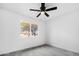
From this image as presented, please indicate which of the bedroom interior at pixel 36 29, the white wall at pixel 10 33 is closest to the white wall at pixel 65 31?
the bedroom interior at pixel 36 29

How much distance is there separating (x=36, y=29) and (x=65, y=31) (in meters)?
2.10

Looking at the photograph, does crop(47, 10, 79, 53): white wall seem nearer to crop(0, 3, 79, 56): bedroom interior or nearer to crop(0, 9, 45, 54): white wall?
crop(0, 3, 79, 56): bedroom interior

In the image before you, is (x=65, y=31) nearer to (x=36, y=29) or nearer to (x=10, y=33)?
(x=36, y=29)

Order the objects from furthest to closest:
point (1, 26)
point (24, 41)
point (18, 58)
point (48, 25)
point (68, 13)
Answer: point (48, 25) → point (24, 41) → point (68, 13) → point (1, 26) → point (18, 58)

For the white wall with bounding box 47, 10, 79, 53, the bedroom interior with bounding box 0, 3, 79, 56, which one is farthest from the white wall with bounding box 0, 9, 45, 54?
the white wall with bounding box 47, 10, 79, 53

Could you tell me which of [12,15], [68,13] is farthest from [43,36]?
[12,15]

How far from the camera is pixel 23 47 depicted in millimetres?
4648

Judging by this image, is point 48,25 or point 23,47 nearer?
point 23,47

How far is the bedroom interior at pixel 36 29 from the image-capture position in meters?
3.77

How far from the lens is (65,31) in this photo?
15.3 ft

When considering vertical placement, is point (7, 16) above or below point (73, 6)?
below

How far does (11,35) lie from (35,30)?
6.47 ft

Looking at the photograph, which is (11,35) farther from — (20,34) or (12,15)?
(12,15)

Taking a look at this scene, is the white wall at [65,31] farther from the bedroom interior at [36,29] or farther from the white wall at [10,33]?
the white wall at [10,33]
